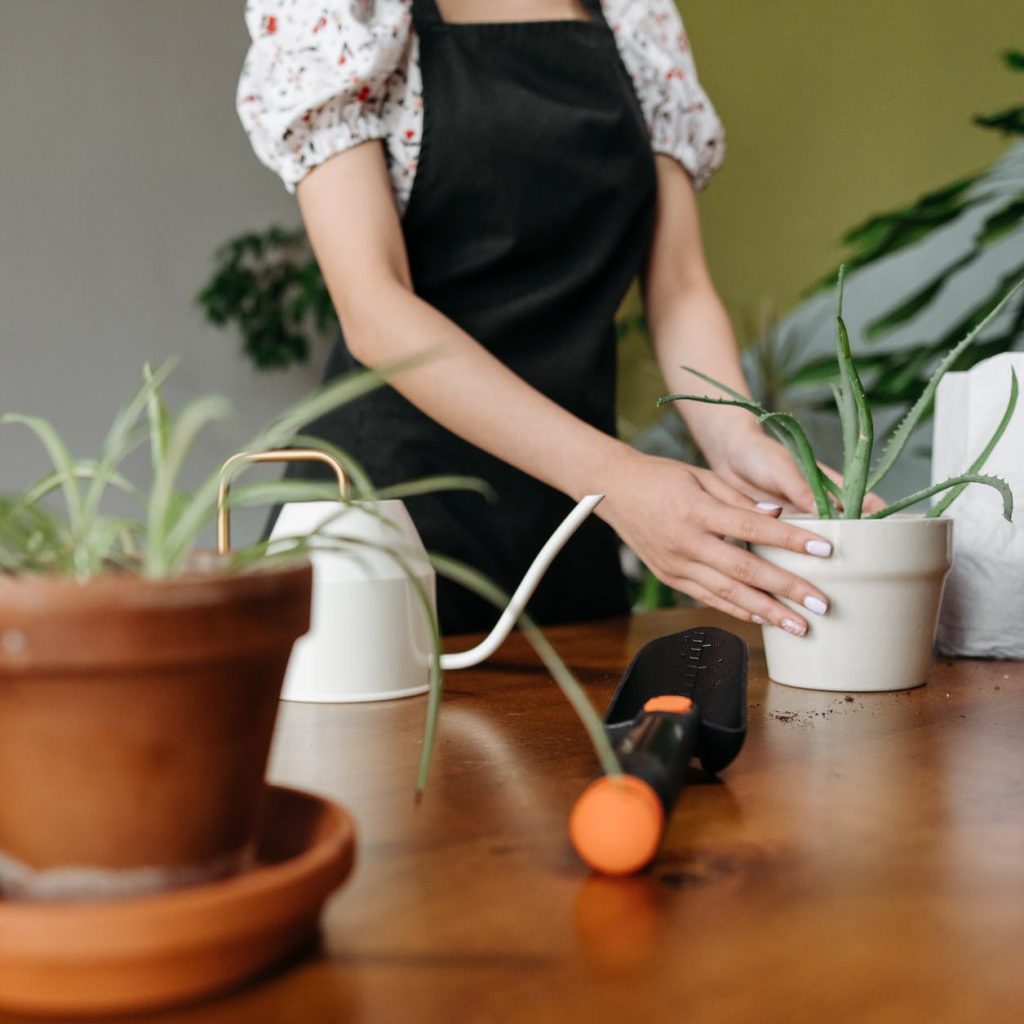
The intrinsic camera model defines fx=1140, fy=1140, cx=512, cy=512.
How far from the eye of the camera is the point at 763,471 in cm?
108

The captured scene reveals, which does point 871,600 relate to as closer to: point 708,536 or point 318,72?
point 708,536

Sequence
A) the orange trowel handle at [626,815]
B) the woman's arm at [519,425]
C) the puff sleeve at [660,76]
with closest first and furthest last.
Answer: the orange trowel handle at [626,815] < the woman's arm at [519,425] < the puff sleeve at [660,76]

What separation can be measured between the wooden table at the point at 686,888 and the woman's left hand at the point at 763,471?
0.42 m

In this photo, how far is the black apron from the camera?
1.23m

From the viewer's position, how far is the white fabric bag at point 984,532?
2.63 ft

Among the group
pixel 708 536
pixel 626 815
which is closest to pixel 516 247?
pixel 708 536

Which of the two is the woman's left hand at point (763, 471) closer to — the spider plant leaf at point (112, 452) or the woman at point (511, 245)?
the woman at point (511, 245)

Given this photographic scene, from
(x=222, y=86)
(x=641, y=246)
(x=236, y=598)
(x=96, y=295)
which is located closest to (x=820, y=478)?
(x=236, y=598)

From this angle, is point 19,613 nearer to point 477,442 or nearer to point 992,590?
point 992,590

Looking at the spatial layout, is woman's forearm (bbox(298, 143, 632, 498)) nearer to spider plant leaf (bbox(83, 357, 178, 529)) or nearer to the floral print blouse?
the floral print blouse

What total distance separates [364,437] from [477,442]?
22cm

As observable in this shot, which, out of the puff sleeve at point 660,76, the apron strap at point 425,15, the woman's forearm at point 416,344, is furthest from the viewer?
the puff sleeve at point 660,76

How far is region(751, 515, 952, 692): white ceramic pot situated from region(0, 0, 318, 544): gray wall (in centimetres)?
212

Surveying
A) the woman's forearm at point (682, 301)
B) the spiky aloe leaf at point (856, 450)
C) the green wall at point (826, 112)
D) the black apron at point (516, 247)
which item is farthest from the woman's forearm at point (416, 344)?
the green wall at point (826, 112)
